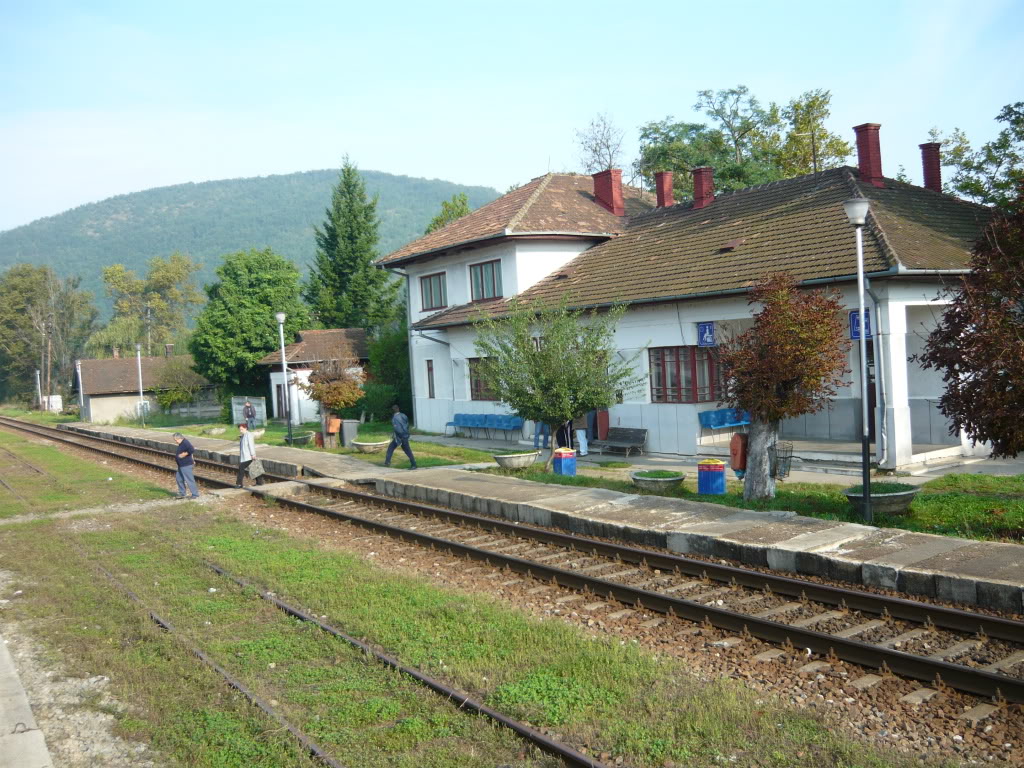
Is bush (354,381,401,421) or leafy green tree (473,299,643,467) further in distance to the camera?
bush (354,381,401,421)

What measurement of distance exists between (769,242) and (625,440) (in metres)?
5.77

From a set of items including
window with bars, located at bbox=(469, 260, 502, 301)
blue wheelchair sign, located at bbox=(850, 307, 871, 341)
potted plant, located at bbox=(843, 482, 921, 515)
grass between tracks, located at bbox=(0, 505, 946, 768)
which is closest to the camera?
grass between tracks, located at bbox=(0, 505, 946, 768)

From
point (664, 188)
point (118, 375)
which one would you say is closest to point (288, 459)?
point (664, 188)

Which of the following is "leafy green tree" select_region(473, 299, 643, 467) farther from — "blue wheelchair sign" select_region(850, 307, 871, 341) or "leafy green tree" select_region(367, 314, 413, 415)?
"leafy green tree" select_region(367, 314, 413, 415)

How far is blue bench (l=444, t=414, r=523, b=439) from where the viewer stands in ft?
84.0

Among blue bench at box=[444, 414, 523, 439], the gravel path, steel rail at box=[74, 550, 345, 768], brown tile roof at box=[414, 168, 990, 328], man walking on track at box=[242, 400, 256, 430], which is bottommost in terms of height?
the gravel path

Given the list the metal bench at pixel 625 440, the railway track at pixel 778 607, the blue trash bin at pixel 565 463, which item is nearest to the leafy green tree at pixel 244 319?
the metal bench at pixel 625 440

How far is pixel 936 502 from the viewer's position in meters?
12.4

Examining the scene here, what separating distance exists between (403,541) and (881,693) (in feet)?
26.4

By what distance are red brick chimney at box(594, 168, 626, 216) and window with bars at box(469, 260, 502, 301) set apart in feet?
16.8

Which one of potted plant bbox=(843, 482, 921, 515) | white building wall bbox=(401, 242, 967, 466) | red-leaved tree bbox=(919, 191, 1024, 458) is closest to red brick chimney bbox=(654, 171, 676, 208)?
white building wall bbox=(401, 242, 967, 466)

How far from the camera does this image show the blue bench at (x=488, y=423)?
25.6 m

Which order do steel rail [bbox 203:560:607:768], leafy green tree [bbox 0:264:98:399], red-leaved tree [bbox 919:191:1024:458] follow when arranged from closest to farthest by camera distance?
steel rail [bbox 203:560:607:768] < red-leaved tree [bbox 919:191:1024:458] < leafy green tree [bbox 0:264:98:399]

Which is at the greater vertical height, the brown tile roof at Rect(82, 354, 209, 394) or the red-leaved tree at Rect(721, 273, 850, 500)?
the brown tile roof at Rect(82, 354, 209, 394)
